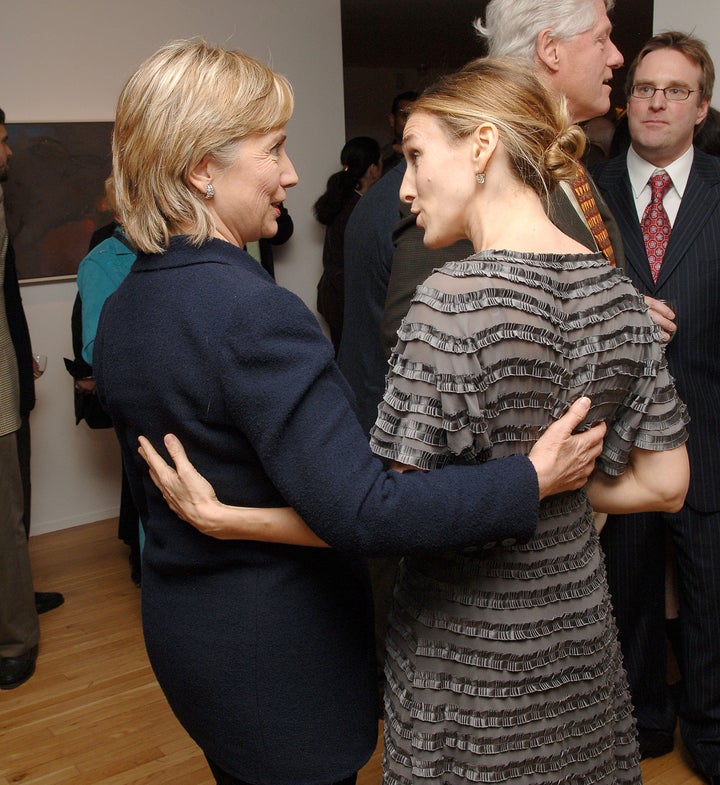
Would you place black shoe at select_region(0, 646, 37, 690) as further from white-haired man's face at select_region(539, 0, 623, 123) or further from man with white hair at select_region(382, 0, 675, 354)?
white-haired man's face at select_region(539, 0, 623, 123)

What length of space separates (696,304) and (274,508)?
165cm

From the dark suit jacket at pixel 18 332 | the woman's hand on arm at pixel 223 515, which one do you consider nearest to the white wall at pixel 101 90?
the dark suit jacket at pixel 18 332

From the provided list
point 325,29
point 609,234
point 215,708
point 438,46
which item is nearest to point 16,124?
point 325,29

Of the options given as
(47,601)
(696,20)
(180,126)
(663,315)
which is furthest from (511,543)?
(47,601)

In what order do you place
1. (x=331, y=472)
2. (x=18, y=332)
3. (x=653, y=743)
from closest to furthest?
(x=331, y=472) < (x=653, y=743) < (x=18, y=332)

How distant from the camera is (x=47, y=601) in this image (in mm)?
4039

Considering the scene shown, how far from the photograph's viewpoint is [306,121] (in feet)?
17.5

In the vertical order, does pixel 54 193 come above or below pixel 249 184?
below

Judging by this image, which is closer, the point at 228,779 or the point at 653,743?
the point at 228,779

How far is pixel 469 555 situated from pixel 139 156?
769mm

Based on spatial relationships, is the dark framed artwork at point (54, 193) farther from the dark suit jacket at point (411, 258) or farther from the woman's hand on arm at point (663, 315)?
the woman's hand on arm at point (663, 315)

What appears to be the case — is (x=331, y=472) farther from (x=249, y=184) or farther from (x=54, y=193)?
(x=54, y=193)

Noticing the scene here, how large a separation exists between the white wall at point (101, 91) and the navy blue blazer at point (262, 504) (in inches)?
141

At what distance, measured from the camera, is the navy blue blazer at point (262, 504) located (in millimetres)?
1159
